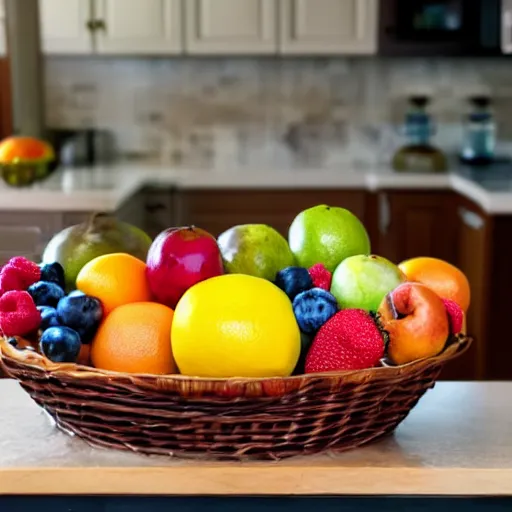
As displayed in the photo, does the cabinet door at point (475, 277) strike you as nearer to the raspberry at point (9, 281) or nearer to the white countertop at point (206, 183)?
the white countertop at point (206, 183)

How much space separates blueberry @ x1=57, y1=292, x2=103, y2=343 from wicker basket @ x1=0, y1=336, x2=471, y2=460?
62 millimetres

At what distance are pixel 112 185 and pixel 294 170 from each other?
3.28 ft

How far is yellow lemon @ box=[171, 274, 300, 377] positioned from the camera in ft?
2.97

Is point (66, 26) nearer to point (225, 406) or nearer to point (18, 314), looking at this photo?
point (18, 314)

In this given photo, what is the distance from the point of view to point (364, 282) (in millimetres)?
1003

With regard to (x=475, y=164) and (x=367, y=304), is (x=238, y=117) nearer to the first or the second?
(x=475, y=164)

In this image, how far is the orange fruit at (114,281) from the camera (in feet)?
3.37

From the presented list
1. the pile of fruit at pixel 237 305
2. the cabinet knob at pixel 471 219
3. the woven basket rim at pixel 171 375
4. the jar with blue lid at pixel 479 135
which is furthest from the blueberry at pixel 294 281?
the jar with blue lid at pixel 479 135

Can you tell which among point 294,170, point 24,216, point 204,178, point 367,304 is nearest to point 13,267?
point 367,304

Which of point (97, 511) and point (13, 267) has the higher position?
point (13, 267)

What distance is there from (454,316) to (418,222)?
2829 millimetres

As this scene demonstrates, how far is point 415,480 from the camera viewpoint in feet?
2.99

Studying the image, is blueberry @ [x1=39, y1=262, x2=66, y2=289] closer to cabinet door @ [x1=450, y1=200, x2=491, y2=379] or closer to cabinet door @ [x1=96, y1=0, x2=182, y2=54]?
cabinet door @ [x1=450, y1=200, x2=491, y2=379]

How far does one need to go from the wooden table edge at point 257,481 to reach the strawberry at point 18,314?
140 millimetres
